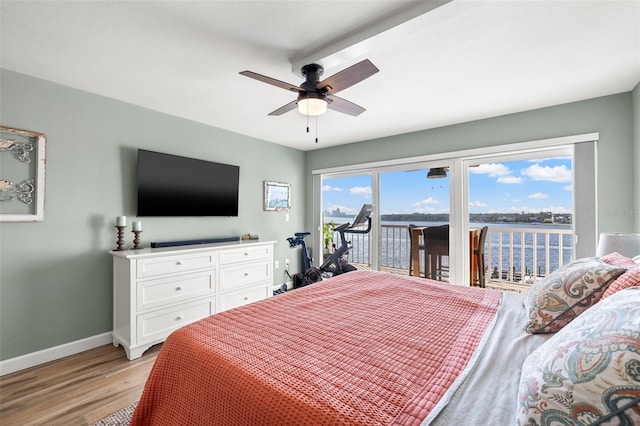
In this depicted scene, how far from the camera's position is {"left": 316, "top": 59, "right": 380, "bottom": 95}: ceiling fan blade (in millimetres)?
1676

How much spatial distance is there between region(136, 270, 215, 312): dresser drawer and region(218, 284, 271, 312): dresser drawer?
209mm

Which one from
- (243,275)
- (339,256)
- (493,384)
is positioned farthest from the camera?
(339,256)

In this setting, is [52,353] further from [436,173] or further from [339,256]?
[436,173]

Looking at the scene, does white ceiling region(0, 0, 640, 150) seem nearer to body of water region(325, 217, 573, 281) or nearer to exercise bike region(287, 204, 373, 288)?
body of water region(325, 217, 573, 281)

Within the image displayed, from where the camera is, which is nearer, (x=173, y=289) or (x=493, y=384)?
(x=493, y=384)

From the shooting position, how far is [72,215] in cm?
256

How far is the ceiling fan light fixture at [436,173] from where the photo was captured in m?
3.65

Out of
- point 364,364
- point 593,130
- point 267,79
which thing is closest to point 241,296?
point 267,79

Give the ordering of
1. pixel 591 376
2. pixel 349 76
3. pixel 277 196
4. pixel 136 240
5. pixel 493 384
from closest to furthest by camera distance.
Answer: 1. pixel 591 376
2. pixel 493 384
3. pixel 349 76
4. pixel 136 240
5. pixel 277 196

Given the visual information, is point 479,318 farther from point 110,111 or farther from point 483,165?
point 110,111

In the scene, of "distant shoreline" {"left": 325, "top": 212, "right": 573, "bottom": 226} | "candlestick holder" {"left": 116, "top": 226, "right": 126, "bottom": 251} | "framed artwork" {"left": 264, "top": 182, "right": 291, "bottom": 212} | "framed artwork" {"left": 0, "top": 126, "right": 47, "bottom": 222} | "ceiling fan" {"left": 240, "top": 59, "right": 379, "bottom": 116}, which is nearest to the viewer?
"ceiling fan" {"left": 240, "top": 59, "right": 379, "bottom": 116}

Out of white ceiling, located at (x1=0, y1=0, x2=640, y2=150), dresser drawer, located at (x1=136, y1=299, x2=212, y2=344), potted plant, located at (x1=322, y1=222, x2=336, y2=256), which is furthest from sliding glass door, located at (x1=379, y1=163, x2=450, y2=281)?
dresser drawer, located at (x1=136, y1=299, x2=212, y2=344)

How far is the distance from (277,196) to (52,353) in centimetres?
304

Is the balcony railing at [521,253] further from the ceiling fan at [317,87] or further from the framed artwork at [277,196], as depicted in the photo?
the ceiling fan at [317,87]
